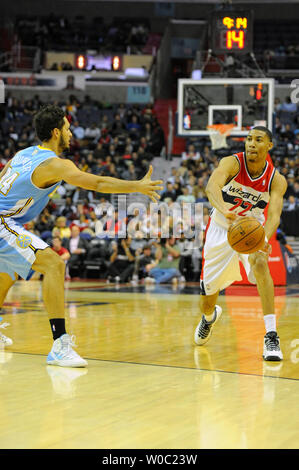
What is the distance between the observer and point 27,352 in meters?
5.09

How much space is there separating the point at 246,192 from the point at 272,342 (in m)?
1.34

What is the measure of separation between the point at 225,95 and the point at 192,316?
345 inches

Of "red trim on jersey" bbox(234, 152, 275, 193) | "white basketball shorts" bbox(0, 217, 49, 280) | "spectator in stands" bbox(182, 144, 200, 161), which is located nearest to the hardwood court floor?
"white basketball shorts" bbox(0, 217, 49, 280)

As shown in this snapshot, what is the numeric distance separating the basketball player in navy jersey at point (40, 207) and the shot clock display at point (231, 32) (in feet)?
39.2

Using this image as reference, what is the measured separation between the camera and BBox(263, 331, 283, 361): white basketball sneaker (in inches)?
192

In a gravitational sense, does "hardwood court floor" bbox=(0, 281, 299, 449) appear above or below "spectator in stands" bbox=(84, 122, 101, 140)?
below

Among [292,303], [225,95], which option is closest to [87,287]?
[292,303]

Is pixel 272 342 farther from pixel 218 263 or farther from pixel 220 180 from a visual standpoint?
pixel 220 180

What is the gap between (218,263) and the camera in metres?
5.68

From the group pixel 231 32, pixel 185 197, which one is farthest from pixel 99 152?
pixel 231 32

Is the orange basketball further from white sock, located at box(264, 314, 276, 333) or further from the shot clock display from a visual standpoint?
the shot clock display

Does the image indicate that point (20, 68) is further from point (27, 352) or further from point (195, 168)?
point (27, 352)

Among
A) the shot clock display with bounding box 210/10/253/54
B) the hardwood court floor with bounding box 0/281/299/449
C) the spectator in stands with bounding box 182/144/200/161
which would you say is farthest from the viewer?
the spectator in stands with bounding box 182/144/200/161

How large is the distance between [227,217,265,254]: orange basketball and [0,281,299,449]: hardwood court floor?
0.84 m
